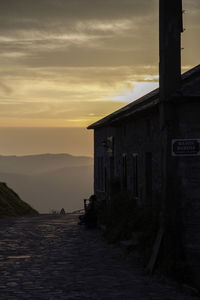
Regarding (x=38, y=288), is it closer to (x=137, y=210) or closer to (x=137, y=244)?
(x=137, y=244)

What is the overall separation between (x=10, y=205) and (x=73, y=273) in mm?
22387

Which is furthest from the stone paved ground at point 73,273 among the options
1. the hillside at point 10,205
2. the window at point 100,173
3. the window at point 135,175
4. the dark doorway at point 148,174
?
the hillside at point 10,205

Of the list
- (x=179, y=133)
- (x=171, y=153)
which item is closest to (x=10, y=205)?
(x=171, y=153)

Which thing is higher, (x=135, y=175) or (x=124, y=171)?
(x=124, y=171)

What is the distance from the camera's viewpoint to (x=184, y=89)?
1122 cm

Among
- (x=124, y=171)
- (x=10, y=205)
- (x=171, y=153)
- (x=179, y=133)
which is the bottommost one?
(x=10, y=205)

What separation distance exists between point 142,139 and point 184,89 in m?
5.41

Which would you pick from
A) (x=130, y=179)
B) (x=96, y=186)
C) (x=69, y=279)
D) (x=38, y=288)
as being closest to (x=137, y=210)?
→ (x=130, y=179)

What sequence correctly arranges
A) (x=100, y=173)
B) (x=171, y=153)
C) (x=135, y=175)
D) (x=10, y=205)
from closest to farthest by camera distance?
(x=171, y=153)
(x=135, y=175)
(x=100, y=173)
(x=10, y=205)

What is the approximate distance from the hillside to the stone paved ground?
44.1 ft

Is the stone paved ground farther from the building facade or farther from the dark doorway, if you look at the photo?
the dark doorway

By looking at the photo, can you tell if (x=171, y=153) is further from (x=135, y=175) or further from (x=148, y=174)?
(x=135, y=175)

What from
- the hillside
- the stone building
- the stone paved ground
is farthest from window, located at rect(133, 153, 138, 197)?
the hillside

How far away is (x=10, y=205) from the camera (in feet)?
109
